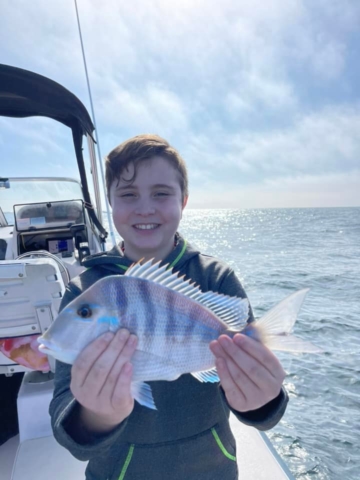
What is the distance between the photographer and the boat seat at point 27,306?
237 centimetres

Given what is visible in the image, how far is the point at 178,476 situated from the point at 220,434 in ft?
0.88

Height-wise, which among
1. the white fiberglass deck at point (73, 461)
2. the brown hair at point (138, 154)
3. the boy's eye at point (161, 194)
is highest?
the brown hair at point (138, 154)

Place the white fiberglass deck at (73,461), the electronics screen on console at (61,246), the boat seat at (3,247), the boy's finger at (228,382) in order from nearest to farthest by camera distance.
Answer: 1. the boy's finger at (228,382)
2. the white fiberglass deck at (73,461)
3. the boat seat at (3,247)
4. the electronics screen on console at (61,246)

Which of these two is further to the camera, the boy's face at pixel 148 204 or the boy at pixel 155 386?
the boy's face at pixel 148 204

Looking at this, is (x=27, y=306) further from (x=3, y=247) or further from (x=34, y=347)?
(x=3, y=247)

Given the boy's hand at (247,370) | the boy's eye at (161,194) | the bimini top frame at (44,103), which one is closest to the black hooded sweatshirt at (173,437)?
the boy's hand at (247,370)

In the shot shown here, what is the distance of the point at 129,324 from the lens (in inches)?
52.1

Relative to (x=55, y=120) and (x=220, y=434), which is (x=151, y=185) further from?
(x=55, y=120)

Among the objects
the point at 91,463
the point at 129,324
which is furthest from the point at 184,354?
the point at 91,463

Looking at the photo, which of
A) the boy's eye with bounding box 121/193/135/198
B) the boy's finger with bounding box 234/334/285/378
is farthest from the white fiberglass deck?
the boy's eye with bounding box 121/193/135/198

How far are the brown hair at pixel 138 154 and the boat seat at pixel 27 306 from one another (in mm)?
879

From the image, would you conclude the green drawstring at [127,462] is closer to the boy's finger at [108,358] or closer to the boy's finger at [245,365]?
the boy's finger at [108,358]

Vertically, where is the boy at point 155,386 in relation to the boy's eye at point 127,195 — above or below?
below

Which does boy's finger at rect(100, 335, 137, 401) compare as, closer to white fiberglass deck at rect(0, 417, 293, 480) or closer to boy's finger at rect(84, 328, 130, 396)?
boy's finger at rect(84, 328, 130, 396)
